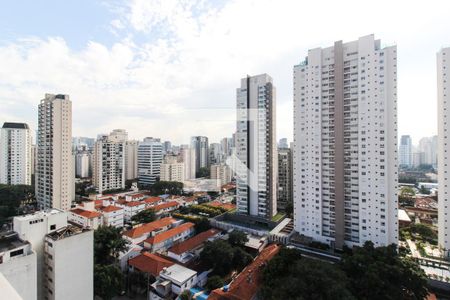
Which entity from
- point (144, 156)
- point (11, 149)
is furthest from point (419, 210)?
point (11, 149)

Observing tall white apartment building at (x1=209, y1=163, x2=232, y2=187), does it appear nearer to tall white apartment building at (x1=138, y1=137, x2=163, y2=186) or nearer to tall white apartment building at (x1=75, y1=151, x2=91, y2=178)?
tall white apartment building at (x1=138, y1=137, x2=163, y2=186)

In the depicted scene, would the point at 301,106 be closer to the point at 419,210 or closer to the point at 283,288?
the point at 283,288

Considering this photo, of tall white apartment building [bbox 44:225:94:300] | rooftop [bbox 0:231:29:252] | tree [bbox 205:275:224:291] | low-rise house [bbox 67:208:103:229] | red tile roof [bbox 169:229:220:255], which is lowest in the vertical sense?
tree [bbox 205:275:224:291]

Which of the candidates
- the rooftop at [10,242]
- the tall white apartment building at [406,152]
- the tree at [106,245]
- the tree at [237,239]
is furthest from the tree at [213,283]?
the tall white apartment building at [406,152]

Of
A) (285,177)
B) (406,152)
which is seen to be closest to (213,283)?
(285,177)

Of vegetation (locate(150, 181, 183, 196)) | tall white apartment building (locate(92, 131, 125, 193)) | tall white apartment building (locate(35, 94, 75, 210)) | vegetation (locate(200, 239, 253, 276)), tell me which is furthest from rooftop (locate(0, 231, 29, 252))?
tall white apartment building (locate(92, 131, 125, 193))

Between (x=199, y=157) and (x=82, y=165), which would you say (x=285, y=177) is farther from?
(x=82, y=165)
